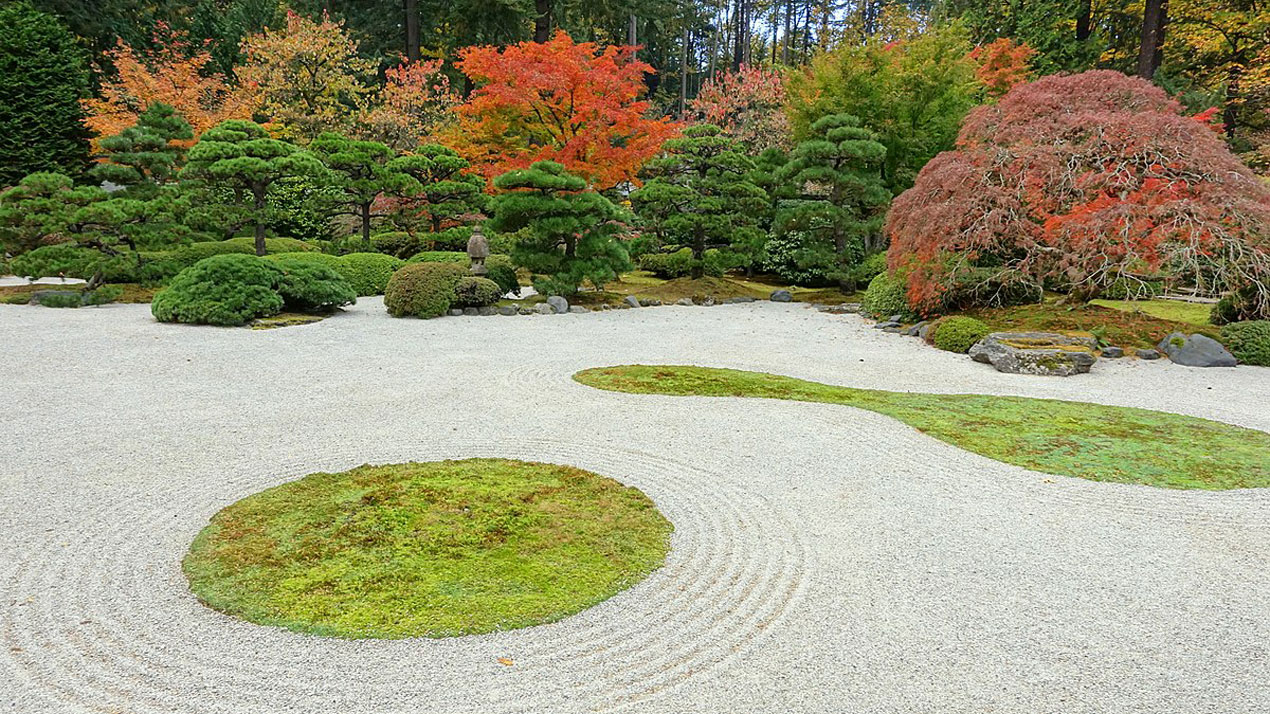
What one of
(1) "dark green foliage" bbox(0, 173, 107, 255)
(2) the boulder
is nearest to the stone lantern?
(1) "dark green foliage" bbox(0, 173, 107, 255)

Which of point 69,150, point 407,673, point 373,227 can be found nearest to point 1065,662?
point 407,673

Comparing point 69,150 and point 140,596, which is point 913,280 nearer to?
point 140,596

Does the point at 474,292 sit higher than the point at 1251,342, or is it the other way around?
the point at 474,292

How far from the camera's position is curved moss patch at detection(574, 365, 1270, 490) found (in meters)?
4.25

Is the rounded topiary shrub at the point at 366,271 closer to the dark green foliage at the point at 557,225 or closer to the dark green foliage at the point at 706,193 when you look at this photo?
the dark green foliage at the point at 557,225

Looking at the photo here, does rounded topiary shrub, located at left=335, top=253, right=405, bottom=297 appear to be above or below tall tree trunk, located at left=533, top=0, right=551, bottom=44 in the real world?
below

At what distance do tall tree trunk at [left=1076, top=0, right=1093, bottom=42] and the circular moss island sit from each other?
2206cm

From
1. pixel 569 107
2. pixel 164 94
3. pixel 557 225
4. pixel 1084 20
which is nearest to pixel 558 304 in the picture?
pixel 557 225

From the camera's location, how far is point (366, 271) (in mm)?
12898

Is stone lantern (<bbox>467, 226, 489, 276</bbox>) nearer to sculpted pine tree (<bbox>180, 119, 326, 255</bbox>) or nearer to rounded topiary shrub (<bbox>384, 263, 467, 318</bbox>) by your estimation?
rounded topiary shrub (<bbox>384, 263, 467, 318</bbox>)

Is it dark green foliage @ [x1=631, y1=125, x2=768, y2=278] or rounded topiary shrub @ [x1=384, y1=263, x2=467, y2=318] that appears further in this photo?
dark green foliage @ [x1=631, y1=125, x2=768, y2=278]

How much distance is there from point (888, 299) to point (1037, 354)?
3.62 m

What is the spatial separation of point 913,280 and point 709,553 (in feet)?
25.8

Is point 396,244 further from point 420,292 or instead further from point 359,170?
point 420,292
